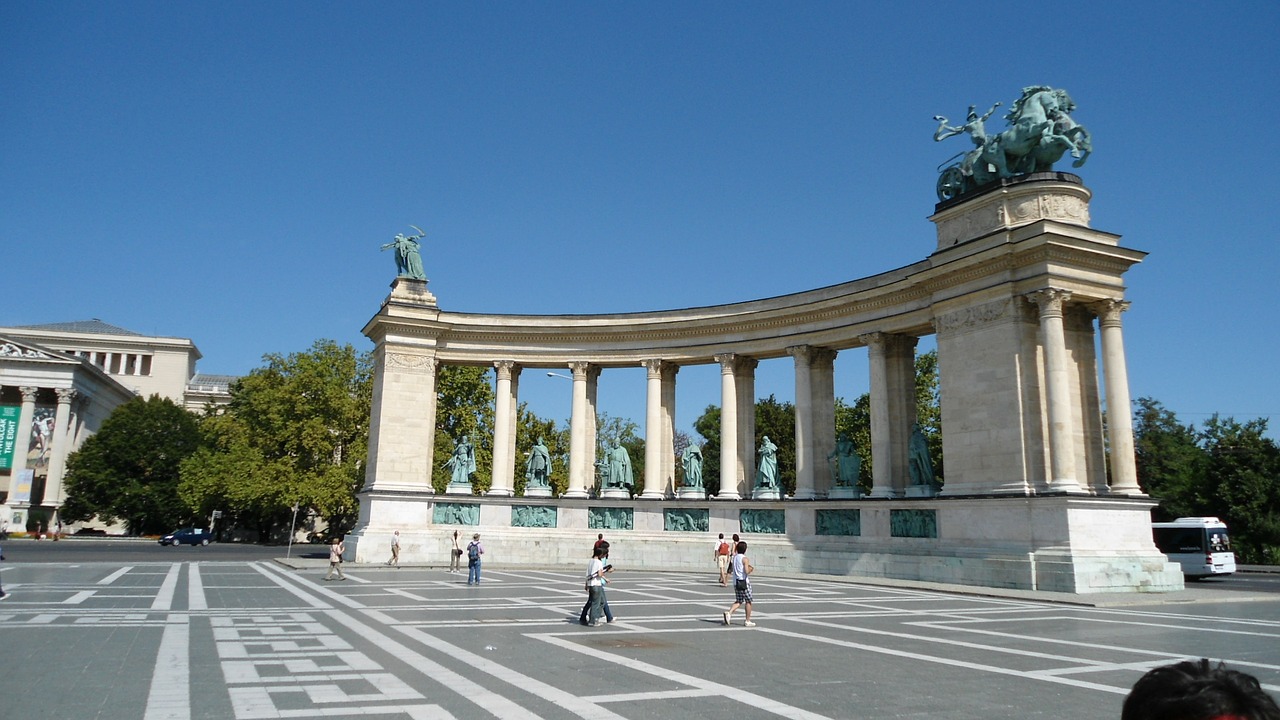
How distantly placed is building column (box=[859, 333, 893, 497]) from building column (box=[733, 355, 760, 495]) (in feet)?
23.3

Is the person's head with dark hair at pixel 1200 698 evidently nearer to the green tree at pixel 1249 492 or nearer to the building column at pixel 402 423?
the building column at pixel 402 423

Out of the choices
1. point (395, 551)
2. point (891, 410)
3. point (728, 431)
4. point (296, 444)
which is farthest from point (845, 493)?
point (296, 444)

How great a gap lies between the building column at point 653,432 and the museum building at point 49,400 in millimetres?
68027

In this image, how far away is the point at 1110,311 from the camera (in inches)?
1259

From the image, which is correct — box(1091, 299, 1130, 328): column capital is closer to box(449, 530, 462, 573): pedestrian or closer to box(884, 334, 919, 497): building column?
box(884, 334, 919, 497): building column

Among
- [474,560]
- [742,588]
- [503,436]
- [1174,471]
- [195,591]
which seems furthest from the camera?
[1174,471]

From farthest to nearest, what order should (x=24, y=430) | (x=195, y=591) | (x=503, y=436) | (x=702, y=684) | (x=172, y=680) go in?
(x=24, y=430), (x=503, y=436), (x=195, y=591), (x=702, y=684), (x=172, y=680)

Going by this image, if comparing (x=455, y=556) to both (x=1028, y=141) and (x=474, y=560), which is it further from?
(x=1028, y=141)

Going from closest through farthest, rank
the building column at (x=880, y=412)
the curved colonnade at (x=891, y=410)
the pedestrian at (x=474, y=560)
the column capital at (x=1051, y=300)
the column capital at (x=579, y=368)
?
1. the pedestrian at (x=474, y=560)
2. the curved colonnade at (x=891, y=410)
3. the column capital at (x=1051, y=300)
4. the building column at (x=880, y=412)
5. the column capital at (x=579, y=368)

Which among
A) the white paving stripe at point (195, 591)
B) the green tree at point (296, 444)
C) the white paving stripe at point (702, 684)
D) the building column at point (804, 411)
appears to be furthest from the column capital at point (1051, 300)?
the green tree at point (296, 444)

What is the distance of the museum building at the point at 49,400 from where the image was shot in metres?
85.2

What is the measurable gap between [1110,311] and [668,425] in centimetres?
2053

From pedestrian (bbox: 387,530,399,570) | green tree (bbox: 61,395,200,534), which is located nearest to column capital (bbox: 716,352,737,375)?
pedestrian (bbox: 387,530,399,570)

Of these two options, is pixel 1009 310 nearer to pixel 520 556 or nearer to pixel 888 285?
pixel 888 285
